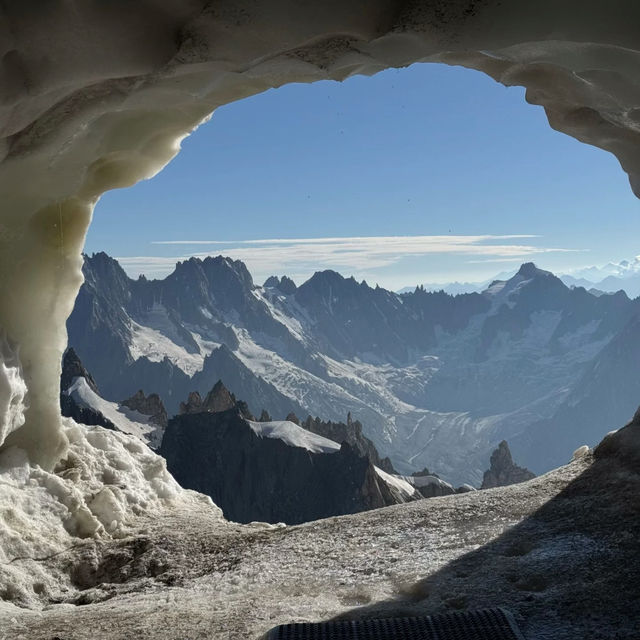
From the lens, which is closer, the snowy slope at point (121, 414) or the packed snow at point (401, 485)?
the packed snow at point (401, 485)

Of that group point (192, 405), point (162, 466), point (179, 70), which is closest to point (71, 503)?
point (162, 466)

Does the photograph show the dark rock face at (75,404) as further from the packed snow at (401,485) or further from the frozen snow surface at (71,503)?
the frozen snow surface at (71,503)

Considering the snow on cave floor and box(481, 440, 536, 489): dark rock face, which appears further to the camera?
box(481, 440, 536, 489): dark rock face

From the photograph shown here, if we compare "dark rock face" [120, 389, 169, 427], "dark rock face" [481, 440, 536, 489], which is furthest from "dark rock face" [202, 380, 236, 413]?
"dark rock face" [481, 440, 536, 489]

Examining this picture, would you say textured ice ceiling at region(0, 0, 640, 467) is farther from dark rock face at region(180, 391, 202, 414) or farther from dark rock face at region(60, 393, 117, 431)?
dark rock face at region(180, 391, 202, 414)

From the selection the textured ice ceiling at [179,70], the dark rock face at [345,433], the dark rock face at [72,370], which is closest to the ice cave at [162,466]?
the textured ice ceiling at [179,70]

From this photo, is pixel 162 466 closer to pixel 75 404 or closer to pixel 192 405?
pixel 75 404
